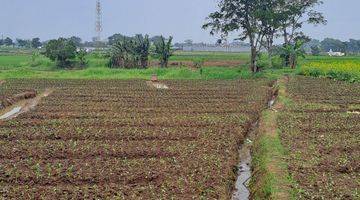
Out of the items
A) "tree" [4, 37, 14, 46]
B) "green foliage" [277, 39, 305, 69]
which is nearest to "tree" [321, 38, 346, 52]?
"green foliage" [277, 39, 305, 69]

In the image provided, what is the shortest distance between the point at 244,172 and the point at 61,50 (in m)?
50.8

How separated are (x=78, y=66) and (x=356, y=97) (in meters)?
43.1

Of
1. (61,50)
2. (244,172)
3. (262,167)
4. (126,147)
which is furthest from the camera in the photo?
(61,50)

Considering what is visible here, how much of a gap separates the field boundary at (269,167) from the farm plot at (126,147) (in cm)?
73

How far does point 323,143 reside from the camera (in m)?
16.4

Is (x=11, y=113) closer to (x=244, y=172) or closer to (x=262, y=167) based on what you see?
(x=244, y=172)

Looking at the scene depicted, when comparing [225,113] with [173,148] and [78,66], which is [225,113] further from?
[78,66]

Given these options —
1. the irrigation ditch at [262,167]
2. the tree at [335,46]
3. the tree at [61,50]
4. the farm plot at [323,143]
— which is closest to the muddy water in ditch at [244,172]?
the irrigation ditch at [262,167]

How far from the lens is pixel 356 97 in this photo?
28.9m

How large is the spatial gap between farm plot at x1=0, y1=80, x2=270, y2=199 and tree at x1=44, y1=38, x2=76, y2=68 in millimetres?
34190

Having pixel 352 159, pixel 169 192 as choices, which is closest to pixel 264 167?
pixel 352 159

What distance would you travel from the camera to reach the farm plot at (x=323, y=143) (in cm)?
1173

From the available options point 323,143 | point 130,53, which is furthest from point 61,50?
point 323,143

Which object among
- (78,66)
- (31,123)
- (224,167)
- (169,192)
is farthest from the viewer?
(78,66)
